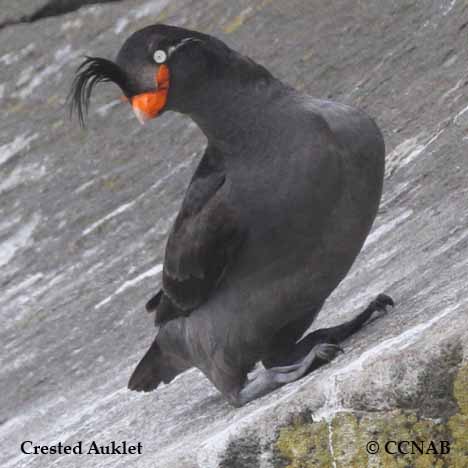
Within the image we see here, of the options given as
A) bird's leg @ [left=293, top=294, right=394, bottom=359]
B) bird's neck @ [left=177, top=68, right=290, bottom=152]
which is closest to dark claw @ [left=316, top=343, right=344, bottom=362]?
bird's leg @ [left=293, top=294, right=394, bottom=359]

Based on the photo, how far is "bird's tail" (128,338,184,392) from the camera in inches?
200

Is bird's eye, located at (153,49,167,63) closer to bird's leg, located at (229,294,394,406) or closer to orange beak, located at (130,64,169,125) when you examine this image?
orange beak, located at (130,64,169,125)

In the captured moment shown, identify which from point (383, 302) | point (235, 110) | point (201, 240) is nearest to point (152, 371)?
point (201, 240)

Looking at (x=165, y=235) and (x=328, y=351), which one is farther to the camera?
(x=165, y=235)

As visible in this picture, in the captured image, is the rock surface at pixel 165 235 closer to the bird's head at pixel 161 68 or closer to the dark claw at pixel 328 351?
the dark claw at pixel 328 351

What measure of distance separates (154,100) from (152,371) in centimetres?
125

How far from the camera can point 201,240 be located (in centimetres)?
447

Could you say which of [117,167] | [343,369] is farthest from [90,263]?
[343,369]

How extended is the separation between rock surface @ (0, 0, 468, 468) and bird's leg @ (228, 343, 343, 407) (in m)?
0.09

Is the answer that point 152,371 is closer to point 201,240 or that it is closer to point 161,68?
point 201,240

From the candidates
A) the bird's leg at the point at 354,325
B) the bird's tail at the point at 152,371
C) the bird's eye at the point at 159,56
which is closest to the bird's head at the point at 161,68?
the bird's eye at the point at 159,56

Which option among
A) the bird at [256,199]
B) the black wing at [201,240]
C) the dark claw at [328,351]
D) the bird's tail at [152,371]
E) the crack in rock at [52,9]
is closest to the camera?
the dark claw at [328,351]

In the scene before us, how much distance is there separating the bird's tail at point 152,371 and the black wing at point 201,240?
0.34 meters

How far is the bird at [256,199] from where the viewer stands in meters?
4.25
